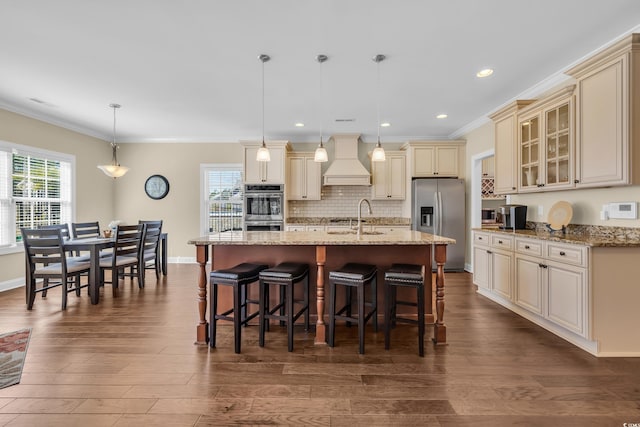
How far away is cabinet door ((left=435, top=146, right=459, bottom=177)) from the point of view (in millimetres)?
5828

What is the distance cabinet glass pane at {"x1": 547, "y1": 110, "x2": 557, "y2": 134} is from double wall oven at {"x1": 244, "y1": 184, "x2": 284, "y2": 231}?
13.5ft

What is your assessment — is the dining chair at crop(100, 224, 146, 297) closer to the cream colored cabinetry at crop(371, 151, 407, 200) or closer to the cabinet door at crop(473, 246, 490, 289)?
the cream colored cabinetry at crop(371, 151, 407, 200)

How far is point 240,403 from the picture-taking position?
1.88 meters

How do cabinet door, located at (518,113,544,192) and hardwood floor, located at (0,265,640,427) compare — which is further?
cabinet door, located at (518,113,544,192)

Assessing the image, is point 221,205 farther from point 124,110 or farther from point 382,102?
point 382,102

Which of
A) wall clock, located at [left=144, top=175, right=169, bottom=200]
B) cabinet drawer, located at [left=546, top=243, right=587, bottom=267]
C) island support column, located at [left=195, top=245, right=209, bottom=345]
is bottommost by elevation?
island support column, located at [left=195, top=245, right=209, bottom=345]

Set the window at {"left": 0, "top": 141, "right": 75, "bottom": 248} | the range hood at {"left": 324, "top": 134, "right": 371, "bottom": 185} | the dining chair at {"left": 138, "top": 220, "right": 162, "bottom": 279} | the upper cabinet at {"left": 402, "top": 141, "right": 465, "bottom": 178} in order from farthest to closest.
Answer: the range hood at {"left": 324, "top": 134, "right": 371, "bottom": 185}, the upper cabinet at {"left": 402, "top": 141, "right": 465, "bottom": 178}, the dining chair at {"left": 138, "top": 220, "right": 162, "bottom": 279}, the window at {"left": 0, "top": 141, "right": 75, "bottom": 248}

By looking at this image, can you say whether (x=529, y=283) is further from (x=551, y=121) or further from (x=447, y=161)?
(x=447, y=161)

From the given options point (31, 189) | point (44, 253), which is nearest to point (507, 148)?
point (44, 253)

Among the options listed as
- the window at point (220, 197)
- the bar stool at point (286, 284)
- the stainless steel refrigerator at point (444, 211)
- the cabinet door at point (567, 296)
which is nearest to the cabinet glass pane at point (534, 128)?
the cabinet door at point (567, 296)

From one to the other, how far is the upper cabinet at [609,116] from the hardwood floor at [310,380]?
1520 mm

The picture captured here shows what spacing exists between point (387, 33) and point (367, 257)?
2070 mm

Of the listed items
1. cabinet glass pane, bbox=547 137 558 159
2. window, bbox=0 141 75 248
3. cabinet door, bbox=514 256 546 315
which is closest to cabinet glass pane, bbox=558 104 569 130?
cabinet glass pane, bbox=547 137 558 159

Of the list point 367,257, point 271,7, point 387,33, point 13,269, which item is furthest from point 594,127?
point 13,269
